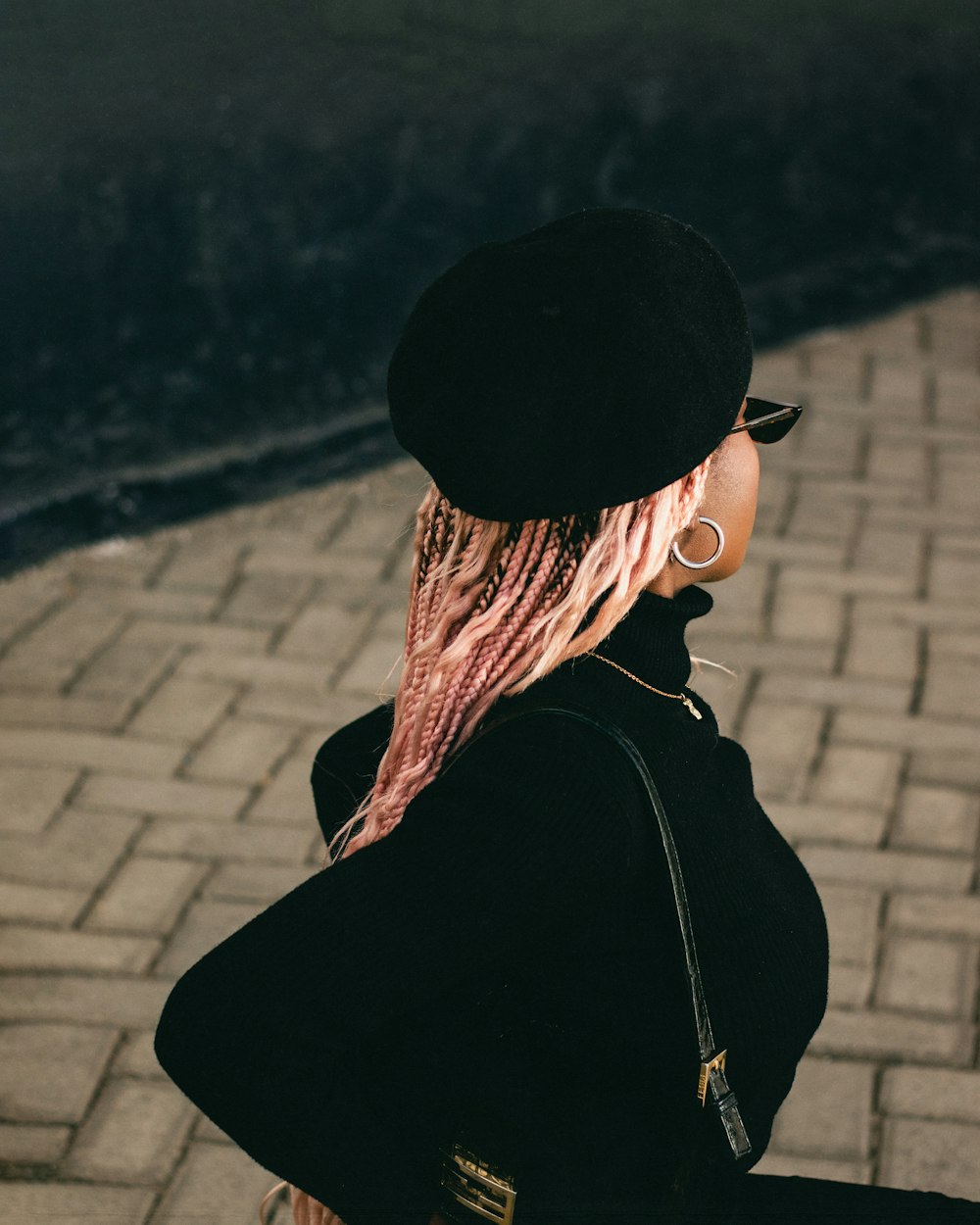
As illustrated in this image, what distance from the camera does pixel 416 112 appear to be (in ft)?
15.4

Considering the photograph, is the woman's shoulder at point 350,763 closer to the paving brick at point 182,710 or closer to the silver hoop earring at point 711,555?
the silver hoop earring at point 711,555

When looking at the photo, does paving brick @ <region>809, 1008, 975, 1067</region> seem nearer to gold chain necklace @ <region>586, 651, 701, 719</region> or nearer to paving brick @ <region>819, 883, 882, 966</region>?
paving brick @ <region>819, 883, 882, 966</region>

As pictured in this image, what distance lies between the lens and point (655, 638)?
140cm

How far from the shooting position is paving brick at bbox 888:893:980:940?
113 inches

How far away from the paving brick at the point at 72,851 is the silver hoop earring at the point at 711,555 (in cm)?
206

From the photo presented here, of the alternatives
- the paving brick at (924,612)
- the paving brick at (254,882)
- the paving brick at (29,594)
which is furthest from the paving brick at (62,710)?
the paving brick at (924,612)

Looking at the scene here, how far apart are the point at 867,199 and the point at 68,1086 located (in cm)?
444

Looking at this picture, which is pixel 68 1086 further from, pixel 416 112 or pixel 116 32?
pixel 416 112

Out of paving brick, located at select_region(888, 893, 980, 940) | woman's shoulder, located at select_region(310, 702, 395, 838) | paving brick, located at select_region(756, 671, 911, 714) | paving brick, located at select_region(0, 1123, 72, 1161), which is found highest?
woman's shoulder, located at select_region(310, 702, 395, 838)

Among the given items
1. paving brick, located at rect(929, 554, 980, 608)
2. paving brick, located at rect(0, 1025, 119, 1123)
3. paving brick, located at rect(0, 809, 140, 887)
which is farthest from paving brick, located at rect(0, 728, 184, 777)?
paving brick, located at rect(929, 554, 980, 608)

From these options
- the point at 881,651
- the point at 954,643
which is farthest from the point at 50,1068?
the point at 954,643

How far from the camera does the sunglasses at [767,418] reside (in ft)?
4.61

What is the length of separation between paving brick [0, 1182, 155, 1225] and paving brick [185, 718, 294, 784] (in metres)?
1.13

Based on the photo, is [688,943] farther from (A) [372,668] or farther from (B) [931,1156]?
(A) [372,668]
